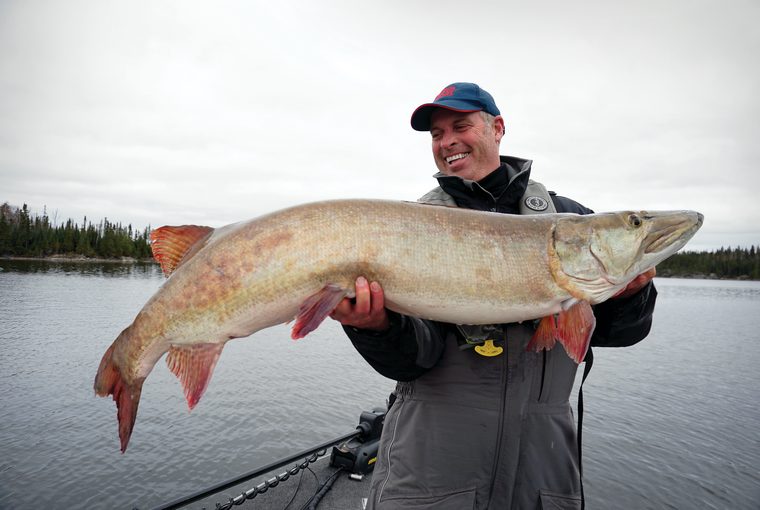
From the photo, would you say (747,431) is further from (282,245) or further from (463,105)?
(282,245)

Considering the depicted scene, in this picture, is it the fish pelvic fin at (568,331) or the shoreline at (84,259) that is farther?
the shoreline at (84,259)

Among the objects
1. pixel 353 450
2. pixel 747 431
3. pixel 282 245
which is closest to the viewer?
pixel 282 245

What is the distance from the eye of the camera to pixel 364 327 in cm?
235

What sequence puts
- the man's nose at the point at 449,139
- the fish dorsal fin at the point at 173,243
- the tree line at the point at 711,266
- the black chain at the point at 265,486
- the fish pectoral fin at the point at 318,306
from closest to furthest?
the fish pectoral fin at the point at 318,306 → the fish dorsal fin at the point at 173,243 → the man's nose at the point at 449,139 → the black chain at the point at 265,486 → the tree line at the point at 711,266

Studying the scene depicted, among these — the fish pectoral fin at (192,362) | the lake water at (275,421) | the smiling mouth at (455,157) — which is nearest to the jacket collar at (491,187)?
the smiling mouth at (455,157)

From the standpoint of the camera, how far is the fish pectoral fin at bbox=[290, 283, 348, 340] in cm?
218

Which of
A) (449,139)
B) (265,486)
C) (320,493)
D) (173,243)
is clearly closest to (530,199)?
(449,139)

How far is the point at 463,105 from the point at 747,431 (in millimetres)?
13465

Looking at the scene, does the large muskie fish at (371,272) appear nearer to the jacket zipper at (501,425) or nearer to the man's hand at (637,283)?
the man's hand at (637,283)

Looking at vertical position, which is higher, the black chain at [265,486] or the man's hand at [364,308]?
the man's hand at [364,308]

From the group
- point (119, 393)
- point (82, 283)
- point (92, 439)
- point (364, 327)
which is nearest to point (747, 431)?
point (364, 327)

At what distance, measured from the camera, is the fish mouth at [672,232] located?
2.47 metres

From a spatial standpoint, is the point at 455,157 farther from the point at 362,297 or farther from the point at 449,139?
the point at 362,297

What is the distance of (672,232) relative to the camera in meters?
2.49
